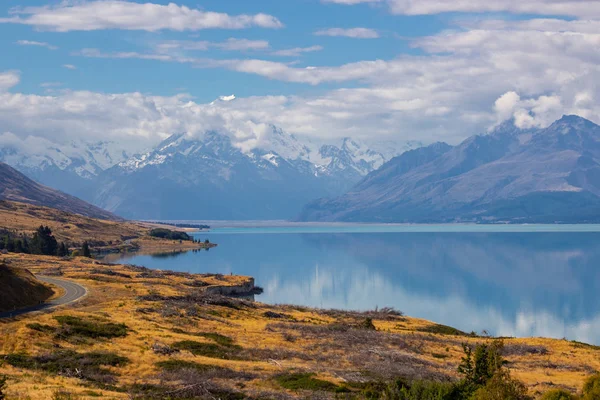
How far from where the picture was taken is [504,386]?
31.4 metres

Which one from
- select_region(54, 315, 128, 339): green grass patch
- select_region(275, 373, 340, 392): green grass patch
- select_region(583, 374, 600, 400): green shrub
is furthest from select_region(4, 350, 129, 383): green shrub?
select_region(583, 374, 600, 400): green shrub

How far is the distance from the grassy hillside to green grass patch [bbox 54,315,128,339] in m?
6.14

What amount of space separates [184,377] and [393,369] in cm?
1370

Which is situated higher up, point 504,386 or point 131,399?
point 504,386

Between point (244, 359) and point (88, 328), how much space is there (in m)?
11.3

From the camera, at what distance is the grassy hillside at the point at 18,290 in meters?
54.0

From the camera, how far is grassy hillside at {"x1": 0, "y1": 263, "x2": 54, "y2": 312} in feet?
177

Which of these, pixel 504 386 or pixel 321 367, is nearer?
pixel 504 386

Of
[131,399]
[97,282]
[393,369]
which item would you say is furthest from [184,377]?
[97,282]

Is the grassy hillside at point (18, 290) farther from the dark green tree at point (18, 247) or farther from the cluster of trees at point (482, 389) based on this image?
the dark green tree at point (18, 247)

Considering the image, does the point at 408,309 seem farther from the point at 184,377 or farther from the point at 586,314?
the point at 184,377

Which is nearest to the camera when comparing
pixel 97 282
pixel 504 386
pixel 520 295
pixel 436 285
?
pixel 504 386

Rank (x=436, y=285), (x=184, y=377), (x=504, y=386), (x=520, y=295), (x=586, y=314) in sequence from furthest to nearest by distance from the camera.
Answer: (x=436, y=285), (x=520, y=295), (x=586, y=314), (x=184, y=377), (x=504, y=386)

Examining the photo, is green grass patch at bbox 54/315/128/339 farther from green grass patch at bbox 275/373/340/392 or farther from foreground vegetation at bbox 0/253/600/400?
green grass patch at bbox 275/373/340/392
